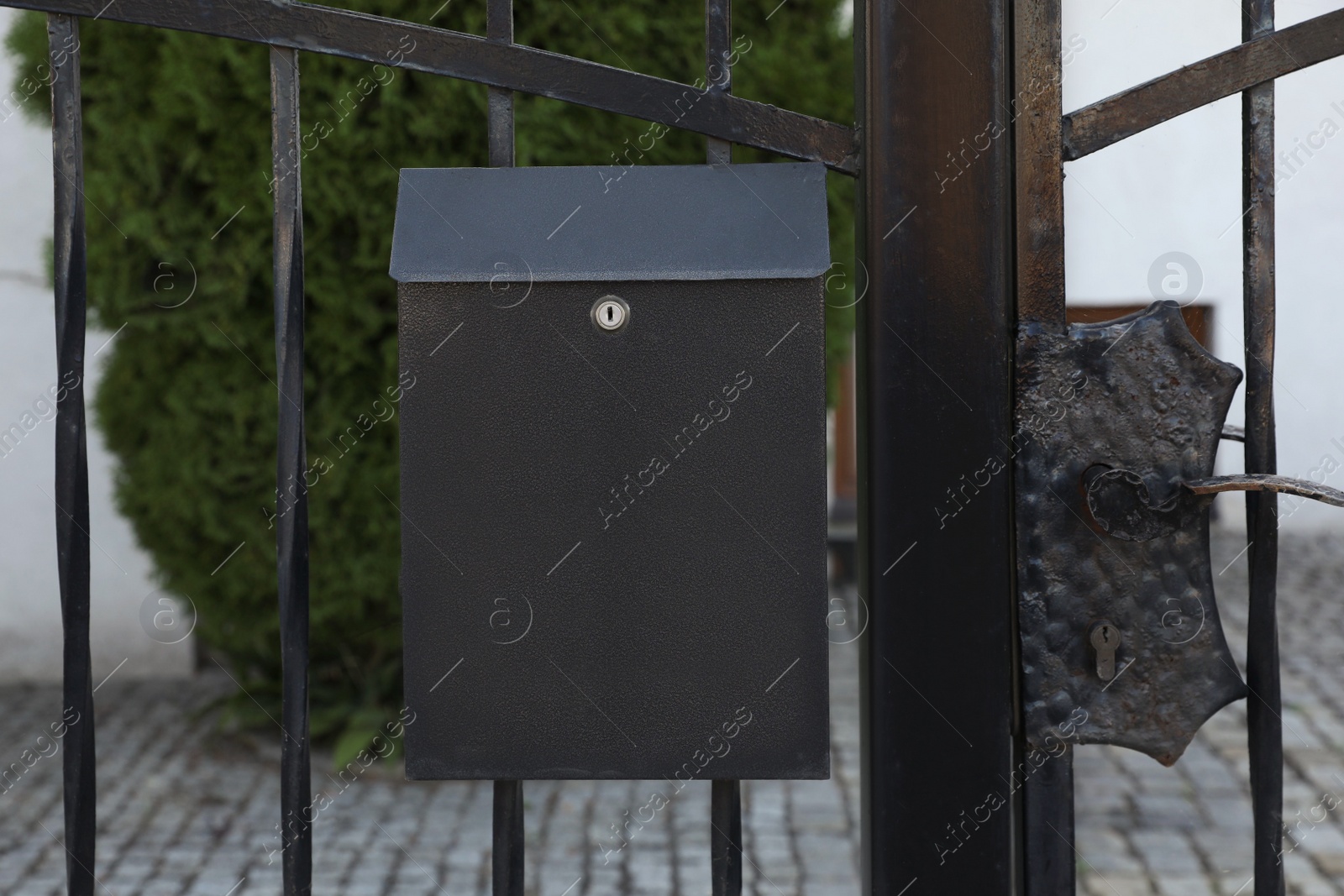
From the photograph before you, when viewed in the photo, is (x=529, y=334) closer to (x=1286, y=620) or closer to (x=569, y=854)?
(x=569, y=854)

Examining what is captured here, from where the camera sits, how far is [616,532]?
44.5 inches

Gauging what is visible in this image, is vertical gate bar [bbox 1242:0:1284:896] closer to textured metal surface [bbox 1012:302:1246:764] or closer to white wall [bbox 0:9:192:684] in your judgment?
textured metal surface [bbox 1012:302:1246:764]

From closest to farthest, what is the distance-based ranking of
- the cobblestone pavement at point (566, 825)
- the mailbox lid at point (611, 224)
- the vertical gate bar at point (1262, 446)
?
the mailbox lid at point (611, 224), the vertical gate bar at point (1262, 446), the cobblestone pavement at point (566, 825)

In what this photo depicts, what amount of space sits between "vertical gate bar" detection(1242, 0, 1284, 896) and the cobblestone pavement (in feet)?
6.87

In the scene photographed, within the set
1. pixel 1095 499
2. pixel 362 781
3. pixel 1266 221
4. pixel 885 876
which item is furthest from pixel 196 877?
pixel 1266 221

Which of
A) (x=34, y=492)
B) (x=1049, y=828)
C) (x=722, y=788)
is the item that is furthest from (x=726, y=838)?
(x=34, y=492)

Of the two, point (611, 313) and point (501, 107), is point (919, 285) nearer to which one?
point (611, 313)

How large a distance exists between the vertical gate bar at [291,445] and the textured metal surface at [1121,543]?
73 cm

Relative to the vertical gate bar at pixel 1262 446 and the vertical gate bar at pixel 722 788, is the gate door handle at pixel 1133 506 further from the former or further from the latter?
the vertical gate bar at pixel 722 788

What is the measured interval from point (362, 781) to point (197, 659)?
62.8 inches

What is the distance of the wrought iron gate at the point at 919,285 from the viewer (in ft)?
3.86

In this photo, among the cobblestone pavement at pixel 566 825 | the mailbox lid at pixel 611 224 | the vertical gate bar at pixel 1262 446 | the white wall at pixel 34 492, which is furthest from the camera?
the white wall at pixel 34 492

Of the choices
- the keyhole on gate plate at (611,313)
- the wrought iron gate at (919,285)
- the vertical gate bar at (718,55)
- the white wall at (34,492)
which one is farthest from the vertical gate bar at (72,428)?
the white wall at (34,492)

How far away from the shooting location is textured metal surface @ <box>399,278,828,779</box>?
1.11 m
